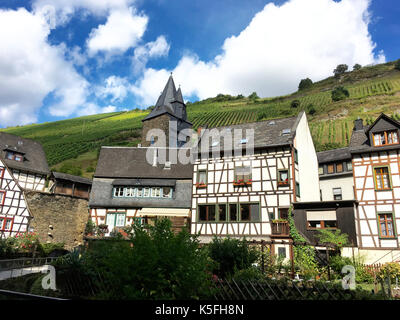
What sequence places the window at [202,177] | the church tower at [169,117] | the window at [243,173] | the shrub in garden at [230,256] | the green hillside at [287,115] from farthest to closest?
the green hillside at [287,115]
the church tower at [169,117]
the window at [202,177]
the window at [243,173]
the shrub in garden at [230,256]

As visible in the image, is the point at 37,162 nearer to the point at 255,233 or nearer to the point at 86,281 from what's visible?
the point at 255,233

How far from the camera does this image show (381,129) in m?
20.5

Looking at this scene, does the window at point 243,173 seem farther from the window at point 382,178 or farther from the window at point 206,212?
the window at point 382,178

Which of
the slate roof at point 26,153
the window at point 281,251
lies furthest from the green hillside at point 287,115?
the window at point 281,251

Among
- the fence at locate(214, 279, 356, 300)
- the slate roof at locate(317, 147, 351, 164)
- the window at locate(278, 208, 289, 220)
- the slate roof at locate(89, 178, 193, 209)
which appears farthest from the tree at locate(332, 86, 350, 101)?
the fence at locate(214, 279, 356, 300)

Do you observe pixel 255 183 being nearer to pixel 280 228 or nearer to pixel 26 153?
pixel 280 228

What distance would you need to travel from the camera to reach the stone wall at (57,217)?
29.5 meters

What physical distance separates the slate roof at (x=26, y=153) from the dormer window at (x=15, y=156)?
326 millimetres

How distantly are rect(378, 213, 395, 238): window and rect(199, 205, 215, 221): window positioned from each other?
10.3 m

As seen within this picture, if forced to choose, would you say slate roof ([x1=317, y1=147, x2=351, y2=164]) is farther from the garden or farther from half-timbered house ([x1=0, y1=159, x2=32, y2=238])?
half-timbered house ([x1=0, y1=159, x2=32, y2=238])

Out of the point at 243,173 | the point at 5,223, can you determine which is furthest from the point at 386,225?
the point at 5,223

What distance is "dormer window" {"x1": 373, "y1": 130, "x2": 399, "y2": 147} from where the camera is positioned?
2011 cm

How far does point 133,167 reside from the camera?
30.0m

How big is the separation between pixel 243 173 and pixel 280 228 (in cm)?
468
